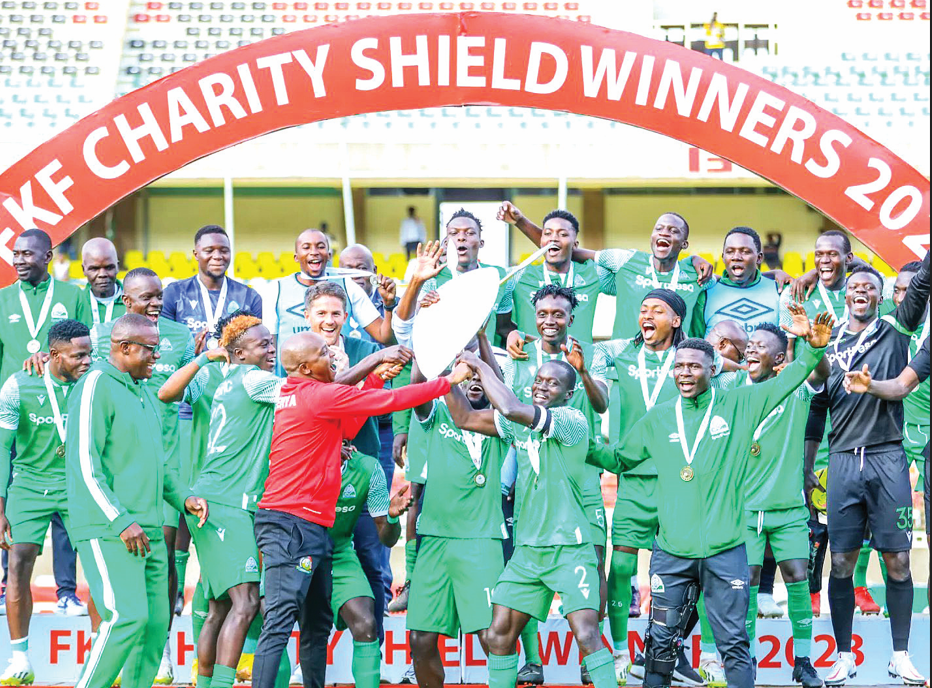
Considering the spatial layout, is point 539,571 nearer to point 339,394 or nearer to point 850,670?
point 339,394

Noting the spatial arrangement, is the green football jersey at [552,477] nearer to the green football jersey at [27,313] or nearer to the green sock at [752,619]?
the green sock at [752,619]

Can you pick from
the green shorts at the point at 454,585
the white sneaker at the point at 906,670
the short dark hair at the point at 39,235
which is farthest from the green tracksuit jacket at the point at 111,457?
the white sneaker at the point at 906,670

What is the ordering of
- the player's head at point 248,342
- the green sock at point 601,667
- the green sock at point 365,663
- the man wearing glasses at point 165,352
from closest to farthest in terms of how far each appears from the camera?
the green sock at point 601,667 → the green sock at point 365,663 → the player's head at point 248,342 → the man wearing glasses at point 165,352

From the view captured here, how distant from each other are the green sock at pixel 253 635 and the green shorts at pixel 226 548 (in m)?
0.24

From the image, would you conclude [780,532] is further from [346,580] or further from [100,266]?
[100,266]

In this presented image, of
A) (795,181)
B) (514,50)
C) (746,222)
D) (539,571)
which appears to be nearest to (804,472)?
(795,181)

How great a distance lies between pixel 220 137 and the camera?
326 inches

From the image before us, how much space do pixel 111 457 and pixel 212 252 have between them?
2.14 m

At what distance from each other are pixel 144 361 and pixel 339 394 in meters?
1.00

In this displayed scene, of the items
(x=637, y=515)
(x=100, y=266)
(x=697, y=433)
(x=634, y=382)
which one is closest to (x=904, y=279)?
(x=634, y=382)

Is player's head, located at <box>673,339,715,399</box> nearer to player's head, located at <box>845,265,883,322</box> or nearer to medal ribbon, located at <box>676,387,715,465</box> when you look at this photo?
medal ribbon, located at <box>676,387,715,465</box>

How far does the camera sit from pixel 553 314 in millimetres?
7758

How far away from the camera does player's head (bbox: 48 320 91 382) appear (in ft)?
25.0

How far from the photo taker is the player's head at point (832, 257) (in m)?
8.73
